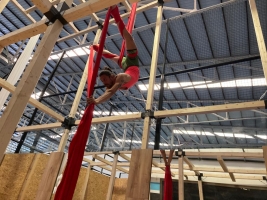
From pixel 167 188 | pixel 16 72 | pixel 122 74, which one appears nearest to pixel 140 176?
pixel 167 188

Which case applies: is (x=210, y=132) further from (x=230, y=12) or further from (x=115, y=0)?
(x=115, y=0)

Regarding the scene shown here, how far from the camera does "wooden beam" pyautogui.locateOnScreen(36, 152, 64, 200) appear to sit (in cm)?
282

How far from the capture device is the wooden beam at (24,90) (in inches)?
56.7

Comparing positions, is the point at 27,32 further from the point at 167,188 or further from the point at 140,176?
the point at 167,188

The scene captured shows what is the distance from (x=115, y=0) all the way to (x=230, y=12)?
6319 mm

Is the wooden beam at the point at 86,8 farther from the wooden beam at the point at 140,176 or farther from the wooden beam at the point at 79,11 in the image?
the wooden beam at the point at 140,176

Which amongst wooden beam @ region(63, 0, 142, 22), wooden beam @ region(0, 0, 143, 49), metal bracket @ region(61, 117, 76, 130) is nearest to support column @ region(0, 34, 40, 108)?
metal bracket @ region(61, 117, 76, 130)

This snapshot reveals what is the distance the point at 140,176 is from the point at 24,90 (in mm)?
1617

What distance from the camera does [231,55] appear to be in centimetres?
805

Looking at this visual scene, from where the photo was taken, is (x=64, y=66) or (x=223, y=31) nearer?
(x=223, y=31)

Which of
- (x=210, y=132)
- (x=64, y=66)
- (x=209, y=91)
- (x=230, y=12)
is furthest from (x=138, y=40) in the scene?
(x=210, y=132)

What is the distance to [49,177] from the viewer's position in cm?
297

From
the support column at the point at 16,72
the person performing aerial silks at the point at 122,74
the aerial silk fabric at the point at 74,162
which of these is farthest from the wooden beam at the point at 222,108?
the support column at the point at 16,72

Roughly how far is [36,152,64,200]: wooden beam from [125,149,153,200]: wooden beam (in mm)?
1213
